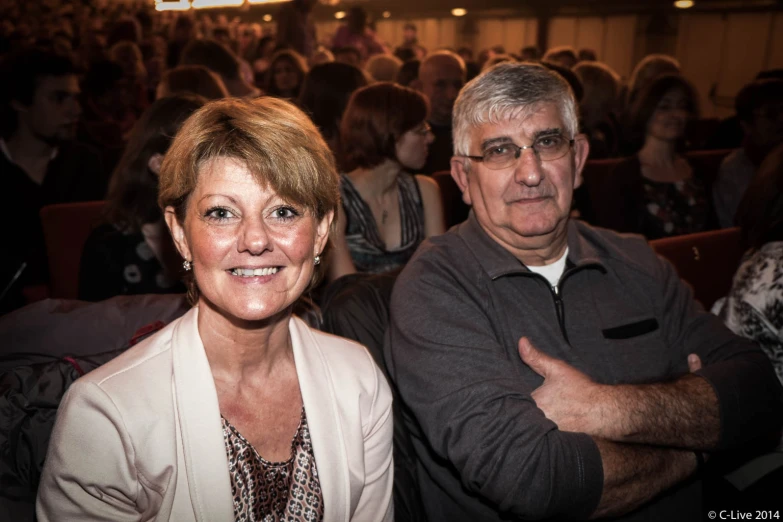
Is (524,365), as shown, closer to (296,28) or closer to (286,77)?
(286,77)

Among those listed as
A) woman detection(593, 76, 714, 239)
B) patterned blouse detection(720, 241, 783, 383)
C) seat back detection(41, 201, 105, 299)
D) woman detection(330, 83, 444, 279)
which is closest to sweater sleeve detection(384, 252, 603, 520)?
patterned blouse detection(720, 241, 783, 383)

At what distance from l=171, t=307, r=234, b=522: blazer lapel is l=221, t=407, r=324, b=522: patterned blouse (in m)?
0.06

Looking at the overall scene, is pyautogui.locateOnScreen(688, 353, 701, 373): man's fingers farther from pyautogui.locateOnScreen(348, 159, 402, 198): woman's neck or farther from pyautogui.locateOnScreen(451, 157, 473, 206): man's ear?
pyautogui.locateOnScreen(348, 159, 402, 198): woman's neck

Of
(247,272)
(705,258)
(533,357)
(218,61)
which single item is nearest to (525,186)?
(533,357)

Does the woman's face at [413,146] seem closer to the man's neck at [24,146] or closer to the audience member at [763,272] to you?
the audience member at [763,272]

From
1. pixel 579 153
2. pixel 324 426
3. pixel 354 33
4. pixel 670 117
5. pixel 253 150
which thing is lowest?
pixel 324 426

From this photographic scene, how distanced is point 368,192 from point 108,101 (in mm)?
3685

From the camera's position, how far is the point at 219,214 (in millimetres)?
1515

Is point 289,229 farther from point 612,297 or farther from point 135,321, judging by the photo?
point 612,297

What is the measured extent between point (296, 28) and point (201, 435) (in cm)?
924

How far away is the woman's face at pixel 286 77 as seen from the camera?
7211mm

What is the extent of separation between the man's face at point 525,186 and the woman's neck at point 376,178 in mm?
1614

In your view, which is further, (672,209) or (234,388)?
(672,209)

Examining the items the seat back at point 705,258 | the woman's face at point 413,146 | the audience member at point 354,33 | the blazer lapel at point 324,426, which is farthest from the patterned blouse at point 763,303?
the audience member at point 354,33
